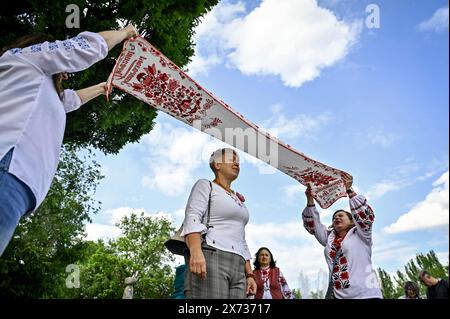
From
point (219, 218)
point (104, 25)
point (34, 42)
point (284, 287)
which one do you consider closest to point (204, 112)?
point (219, 218)

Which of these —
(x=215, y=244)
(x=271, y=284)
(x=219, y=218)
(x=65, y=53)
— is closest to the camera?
(x=65, y=53)

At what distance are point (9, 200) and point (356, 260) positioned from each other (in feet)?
9.75

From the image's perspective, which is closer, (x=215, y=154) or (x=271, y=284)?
(x=215, y=154)

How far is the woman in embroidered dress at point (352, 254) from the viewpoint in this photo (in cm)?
334

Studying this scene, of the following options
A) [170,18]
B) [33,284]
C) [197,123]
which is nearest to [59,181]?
[33,284]

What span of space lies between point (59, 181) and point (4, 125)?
14264 mm

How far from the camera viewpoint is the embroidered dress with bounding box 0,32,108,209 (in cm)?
146

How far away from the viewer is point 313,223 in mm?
4191

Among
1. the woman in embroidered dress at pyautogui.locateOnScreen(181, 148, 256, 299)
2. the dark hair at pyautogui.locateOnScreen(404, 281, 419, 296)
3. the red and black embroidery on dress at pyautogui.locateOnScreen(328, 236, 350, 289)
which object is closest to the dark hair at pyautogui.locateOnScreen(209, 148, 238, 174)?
the woman in embroidered dress at pyautogui.locateOnScreen(181, 148, 256, 299)

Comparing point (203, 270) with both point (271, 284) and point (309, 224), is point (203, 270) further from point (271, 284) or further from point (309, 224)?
point (271, 284)

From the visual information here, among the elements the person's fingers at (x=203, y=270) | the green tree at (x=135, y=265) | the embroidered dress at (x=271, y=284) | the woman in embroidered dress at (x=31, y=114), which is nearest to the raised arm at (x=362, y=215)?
the person's fingers at (x=203, y=270)

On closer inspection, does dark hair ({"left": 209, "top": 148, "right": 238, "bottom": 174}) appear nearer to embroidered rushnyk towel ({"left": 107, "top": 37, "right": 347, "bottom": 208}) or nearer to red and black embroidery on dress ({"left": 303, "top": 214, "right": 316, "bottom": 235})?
embroidered rushnyk towel ({"left": 107, "top": 37, "right": 347, "bottom": 208})

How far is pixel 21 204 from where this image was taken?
4.63ft

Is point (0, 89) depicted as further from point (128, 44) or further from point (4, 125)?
point (128, 44)
